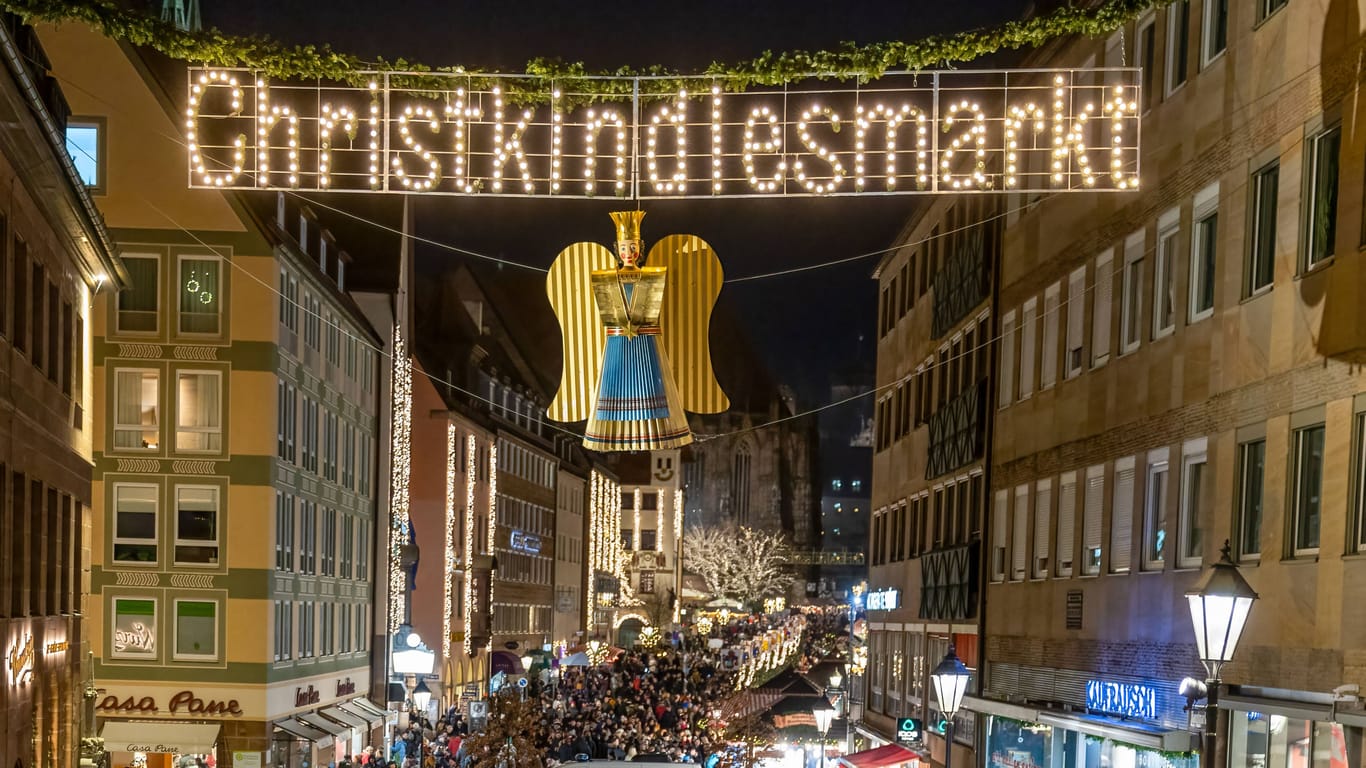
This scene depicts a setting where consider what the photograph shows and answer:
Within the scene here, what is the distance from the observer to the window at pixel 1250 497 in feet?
56.4

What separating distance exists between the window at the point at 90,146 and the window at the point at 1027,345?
58.8 feet

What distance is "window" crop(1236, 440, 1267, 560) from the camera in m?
17.2

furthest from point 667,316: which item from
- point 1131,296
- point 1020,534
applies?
point 1020,534

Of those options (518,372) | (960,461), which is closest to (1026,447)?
(960,461)

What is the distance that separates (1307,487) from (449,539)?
151 ft

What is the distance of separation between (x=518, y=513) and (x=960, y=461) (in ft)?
149

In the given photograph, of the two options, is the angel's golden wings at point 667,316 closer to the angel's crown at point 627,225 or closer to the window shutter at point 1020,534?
the angel's crown at point 627,225

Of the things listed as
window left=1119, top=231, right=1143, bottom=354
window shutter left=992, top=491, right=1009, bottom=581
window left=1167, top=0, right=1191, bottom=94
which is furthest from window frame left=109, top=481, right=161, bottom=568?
window left=1167, top=0, right=1191, bottom=94

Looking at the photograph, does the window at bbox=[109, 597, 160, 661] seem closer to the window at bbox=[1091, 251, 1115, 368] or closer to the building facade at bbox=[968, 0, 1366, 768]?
the building facade at bbox=[968, 0, 1366, 768]

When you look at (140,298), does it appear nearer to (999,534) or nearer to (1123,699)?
(999,534)

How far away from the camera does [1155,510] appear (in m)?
20.9

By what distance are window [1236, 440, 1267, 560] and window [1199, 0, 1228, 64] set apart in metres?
4.20

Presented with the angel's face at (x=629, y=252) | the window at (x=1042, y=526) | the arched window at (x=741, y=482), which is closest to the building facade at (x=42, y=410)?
the angel's face at (x=629, y=252)

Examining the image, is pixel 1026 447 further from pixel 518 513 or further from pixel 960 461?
pixel 518 513
